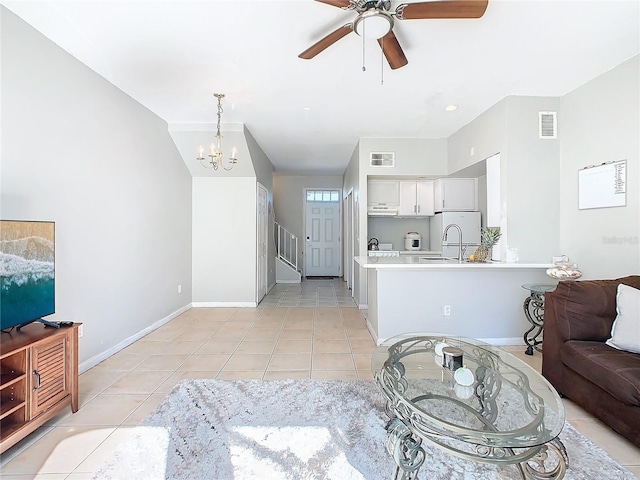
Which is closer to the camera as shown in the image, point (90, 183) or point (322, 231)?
point (90, 183)

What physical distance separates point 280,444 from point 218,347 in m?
1.79

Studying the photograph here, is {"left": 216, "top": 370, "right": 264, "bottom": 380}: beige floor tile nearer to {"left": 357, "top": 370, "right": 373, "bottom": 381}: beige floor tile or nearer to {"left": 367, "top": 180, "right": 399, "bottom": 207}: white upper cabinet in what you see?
{"left": 357, "top": 370, "right": 373, "bottom": 381}: beige floor tile

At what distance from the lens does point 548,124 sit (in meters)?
3.24

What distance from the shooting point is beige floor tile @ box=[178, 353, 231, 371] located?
273 cm

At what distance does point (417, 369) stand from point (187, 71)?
10.5 ft

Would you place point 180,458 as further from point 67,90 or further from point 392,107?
point 392,107

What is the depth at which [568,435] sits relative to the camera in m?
1.80

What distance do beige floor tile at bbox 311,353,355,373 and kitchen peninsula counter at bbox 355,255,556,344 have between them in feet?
1.75

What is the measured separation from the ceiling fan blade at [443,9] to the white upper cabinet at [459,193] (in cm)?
358

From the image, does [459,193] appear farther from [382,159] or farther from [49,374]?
[49,374]

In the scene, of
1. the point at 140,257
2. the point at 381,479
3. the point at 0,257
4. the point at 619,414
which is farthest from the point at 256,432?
the point at 140,257

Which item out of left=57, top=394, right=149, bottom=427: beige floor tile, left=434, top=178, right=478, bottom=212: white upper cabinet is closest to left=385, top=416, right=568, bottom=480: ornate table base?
left=57, top=394, right=149, bottom=427: beige floor tile

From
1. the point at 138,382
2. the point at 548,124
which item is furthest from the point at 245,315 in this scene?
the point at 548,124

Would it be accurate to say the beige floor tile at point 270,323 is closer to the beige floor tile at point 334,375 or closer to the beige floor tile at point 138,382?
the beige floor tile at point 334,375
